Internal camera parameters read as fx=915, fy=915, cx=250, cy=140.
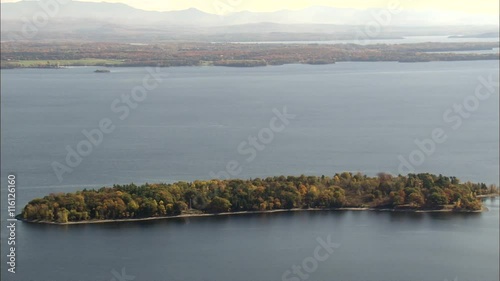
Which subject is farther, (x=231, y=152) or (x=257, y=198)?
(x=231, y=152)

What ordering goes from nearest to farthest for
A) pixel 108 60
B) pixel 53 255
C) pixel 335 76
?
pixel 53 255 < pixel 335 76 < pixel 108 60

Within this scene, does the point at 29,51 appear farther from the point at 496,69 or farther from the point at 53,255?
the point at 53,255

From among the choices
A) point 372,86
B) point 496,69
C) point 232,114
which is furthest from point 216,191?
point 496,69

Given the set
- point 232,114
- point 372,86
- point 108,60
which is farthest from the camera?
point 108,60
